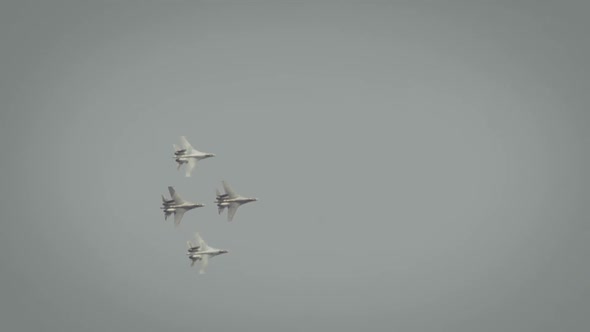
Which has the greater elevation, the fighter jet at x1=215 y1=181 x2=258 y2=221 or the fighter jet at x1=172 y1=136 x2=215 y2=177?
the fighter jet at x1=172 y1=136 x2=215 y2=177

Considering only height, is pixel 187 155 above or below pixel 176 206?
A: above

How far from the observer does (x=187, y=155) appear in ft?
316

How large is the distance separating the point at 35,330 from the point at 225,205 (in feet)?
386

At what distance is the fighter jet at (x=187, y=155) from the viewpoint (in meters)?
95.9

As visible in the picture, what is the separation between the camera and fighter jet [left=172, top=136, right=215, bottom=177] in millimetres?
95938

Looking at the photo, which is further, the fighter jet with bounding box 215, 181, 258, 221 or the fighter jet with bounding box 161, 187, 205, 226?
the fighter jet with bounding box 215, 181, 258, 221

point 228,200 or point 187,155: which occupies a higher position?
point 187,155

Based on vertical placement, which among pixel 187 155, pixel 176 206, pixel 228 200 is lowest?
pixel 176 206

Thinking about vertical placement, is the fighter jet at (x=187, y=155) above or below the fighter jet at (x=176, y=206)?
above

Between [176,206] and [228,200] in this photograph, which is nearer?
[176,206]

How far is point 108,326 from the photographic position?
199125 millimetres

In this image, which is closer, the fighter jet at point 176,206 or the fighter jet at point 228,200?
the fighter jet at point 176,206

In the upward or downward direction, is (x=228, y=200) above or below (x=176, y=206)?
above

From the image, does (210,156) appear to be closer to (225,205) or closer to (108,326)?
(225,205)
